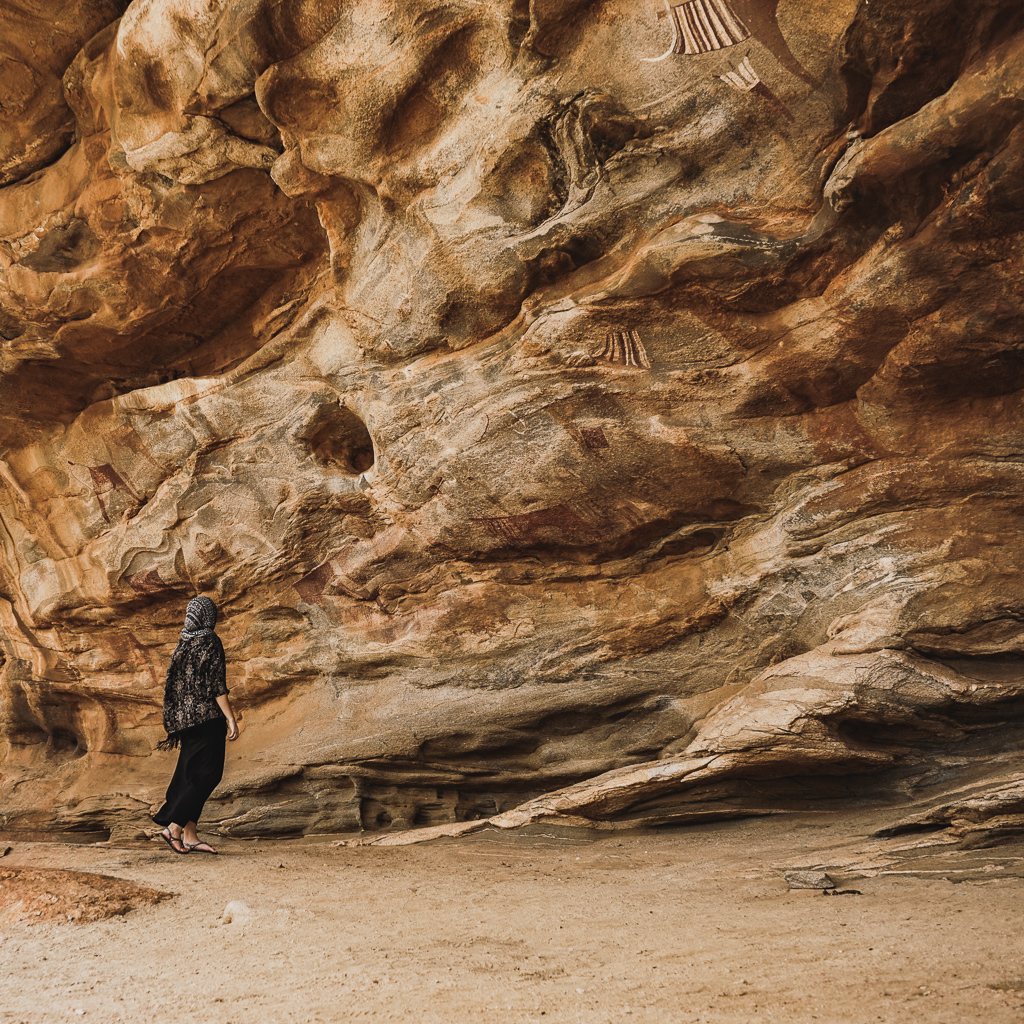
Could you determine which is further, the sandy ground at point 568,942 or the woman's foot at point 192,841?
the woman's foot at point 192,841

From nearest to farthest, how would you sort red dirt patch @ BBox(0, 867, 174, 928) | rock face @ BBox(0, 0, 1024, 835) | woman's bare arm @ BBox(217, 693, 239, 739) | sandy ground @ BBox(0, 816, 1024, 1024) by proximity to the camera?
1. sandy ground @ BBox(0, 816, 1024, 1024)
2. red dirt patch @ BBox(0, 867, 174, 928)
3. rock face @ BBox(0, 0, 1024, 835)
4. woman's bare arm @ BBox(217, 693, 239, 739)

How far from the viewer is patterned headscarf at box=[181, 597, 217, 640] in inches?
229

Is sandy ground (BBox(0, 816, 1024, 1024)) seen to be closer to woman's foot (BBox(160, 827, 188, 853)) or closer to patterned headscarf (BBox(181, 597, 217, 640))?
woman's foot (BBox(160, 827, 188, 853))

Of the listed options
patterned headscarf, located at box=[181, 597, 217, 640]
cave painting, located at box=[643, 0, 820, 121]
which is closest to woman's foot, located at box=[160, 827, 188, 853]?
patterned headscarf, located at box=[181, 597, 217, 640]

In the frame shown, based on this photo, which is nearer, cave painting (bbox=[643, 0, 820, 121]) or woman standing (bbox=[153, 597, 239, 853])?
cave painting (bbox=[643, 0, 820, 121])

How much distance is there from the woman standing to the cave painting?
505cm

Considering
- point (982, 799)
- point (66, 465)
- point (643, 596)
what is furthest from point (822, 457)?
point (66, 465)

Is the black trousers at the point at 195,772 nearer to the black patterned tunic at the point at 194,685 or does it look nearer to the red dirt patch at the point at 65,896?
the black patterned tunic at the point at 194,685

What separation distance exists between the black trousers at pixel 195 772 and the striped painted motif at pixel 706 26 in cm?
534

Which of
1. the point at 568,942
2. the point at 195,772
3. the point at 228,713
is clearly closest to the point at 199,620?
the point at 228,713

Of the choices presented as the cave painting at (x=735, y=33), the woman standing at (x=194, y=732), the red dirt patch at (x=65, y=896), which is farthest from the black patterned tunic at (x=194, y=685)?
the cave painting at (x=735, y=33)

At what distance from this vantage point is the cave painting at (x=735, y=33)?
4.87 m

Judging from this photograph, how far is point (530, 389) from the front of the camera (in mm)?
6121

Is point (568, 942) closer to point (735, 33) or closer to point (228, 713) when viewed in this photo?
point (228, 713)
